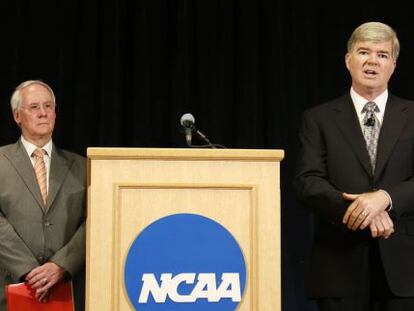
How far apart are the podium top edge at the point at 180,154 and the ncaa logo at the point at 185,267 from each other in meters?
0.17

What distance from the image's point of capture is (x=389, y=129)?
232 centimetres

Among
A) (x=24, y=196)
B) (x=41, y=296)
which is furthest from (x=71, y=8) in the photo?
(x=41, y=296)

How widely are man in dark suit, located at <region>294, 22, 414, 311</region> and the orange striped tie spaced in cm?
107

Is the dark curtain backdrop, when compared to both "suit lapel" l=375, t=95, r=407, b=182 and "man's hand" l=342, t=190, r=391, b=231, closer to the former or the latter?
"suit lapel" l=375, t=95, r=407, b=182

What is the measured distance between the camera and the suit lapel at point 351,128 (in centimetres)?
230

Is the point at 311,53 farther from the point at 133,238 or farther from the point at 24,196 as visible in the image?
the point at 133,238

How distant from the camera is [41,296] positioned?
8.48 ft

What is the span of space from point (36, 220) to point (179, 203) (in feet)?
3.09

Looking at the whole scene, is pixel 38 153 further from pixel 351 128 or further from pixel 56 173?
pixel 351 128

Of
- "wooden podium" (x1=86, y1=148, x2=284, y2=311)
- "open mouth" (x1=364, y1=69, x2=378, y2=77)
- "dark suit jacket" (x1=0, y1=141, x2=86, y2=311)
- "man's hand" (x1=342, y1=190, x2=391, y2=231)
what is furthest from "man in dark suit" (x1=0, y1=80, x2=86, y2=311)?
"open mouth" (x1=364, y1=69, x2=378, y2=77)

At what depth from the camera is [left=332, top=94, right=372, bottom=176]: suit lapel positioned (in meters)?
2.30

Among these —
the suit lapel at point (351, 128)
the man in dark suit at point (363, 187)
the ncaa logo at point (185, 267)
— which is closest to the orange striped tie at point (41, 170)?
the ncaa logo at point (185, 267)

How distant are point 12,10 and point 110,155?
2.25 metres

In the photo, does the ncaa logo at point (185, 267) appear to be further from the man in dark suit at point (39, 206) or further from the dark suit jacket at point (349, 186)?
the man in dark suit at point (39, 206)
